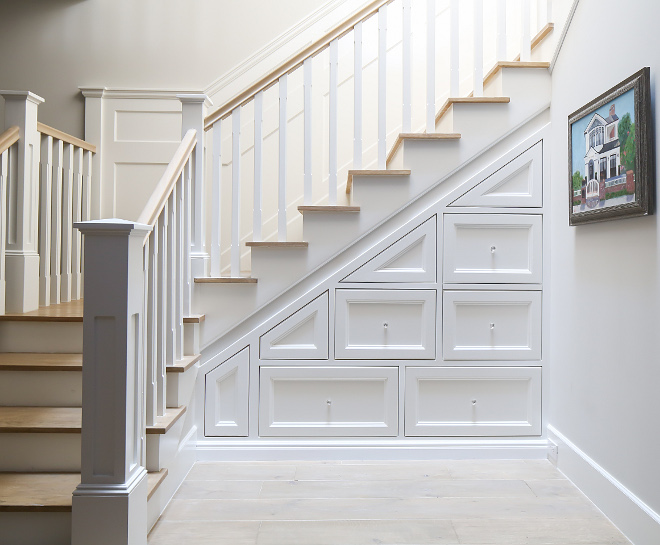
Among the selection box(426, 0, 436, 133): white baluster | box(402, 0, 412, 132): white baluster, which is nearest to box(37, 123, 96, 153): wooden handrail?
box(402, 0, 412, 132): white baluster

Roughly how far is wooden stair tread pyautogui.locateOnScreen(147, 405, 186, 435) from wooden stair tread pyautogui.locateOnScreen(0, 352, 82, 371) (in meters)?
0.38

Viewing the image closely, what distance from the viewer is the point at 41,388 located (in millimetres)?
2592

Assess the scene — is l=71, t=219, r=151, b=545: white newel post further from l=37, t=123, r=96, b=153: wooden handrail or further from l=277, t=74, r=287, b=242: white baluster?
l=37, t=123, r=96, b=153: wooden handrail

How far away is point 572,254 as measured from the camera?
114 inches

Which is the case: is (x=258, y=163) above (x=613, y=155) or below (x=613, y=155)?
above

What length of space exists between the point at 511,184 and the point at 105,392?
213cm

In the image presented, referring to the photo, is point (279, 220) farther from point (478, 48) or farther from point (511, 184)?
point (478, 48)

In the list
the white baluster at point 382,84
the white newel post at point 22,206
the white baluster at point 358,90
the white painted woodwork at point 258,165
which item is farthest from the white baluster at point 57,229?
the white baluster at point 382,84

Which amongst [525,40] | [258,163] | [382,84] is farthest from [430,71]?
[258,163]

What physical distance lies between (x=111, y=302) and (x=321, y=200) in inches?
93.3

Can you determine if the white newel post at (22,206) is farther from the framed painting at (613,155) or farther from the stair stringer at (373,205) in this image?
the framed painting at (613,155)

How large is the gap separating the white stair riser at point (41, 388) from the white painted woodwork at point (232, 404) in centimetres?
71

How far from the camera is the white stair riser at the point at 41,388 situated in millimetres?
2584

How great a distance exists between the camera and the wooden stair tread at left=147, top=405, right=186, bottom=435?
7.77 ft
